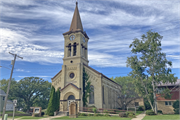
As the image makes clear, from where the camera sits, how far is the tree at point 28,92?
49.5 metres

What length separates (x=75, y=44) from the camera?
40.2 meters

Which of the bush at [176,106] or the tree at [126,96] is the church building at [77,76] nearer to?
the tree at [126,96]

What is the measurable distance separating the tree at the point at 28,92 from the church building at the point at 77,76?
14448 mm

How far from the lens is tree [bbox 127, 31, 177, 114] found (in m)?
30.4

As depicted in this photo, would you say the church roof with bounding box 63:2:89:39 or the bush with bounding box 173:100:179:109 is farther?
the church roof with bounding box 63:2:89:39

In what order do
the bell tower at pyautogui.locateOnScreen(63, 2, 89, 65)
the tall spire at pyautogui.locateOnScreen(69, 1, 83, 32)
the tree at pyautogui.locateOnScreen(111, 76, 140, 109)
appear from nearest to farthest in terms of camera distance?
the bell tower at pyautogui.locateOnScreen(63, 2, 89, 65)
the tree at pyautogui.locateOnScreen(111, 76, 140, 109)
the tall spire at pyautogui.locateOnScreen(69, 1, 83, 32)

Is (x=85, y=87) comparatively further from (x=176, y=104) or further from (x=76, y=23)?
(x=176, y=104)

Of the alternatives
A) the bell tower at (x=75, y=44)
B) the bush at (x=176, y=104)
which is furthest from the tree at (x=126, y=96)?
the bell tower at (x=75, y=44)

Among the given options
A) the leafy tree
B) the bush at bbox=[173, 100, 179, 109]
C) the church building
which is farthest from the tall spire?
the bush at bbox=[173, 100, 179, 109]

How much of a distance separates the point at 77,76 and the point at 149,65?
16532mm

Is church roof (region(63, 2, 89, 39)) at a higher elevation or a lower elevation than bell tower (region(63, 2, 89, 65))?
higher

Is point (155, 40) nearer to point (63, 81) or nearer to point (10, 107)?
point (63, 81)

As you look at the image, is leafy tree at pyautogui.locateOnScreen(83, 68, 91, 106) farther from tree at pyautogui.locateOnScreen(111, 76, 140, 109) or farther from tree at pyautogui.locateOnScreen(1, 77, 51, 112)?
tree at pyautogui.locateOnScreen(1, 77, 51, 112)

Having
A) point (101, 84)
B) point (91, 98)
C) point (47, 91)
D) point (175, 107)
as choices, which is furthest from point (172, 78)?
point (47, 91)
